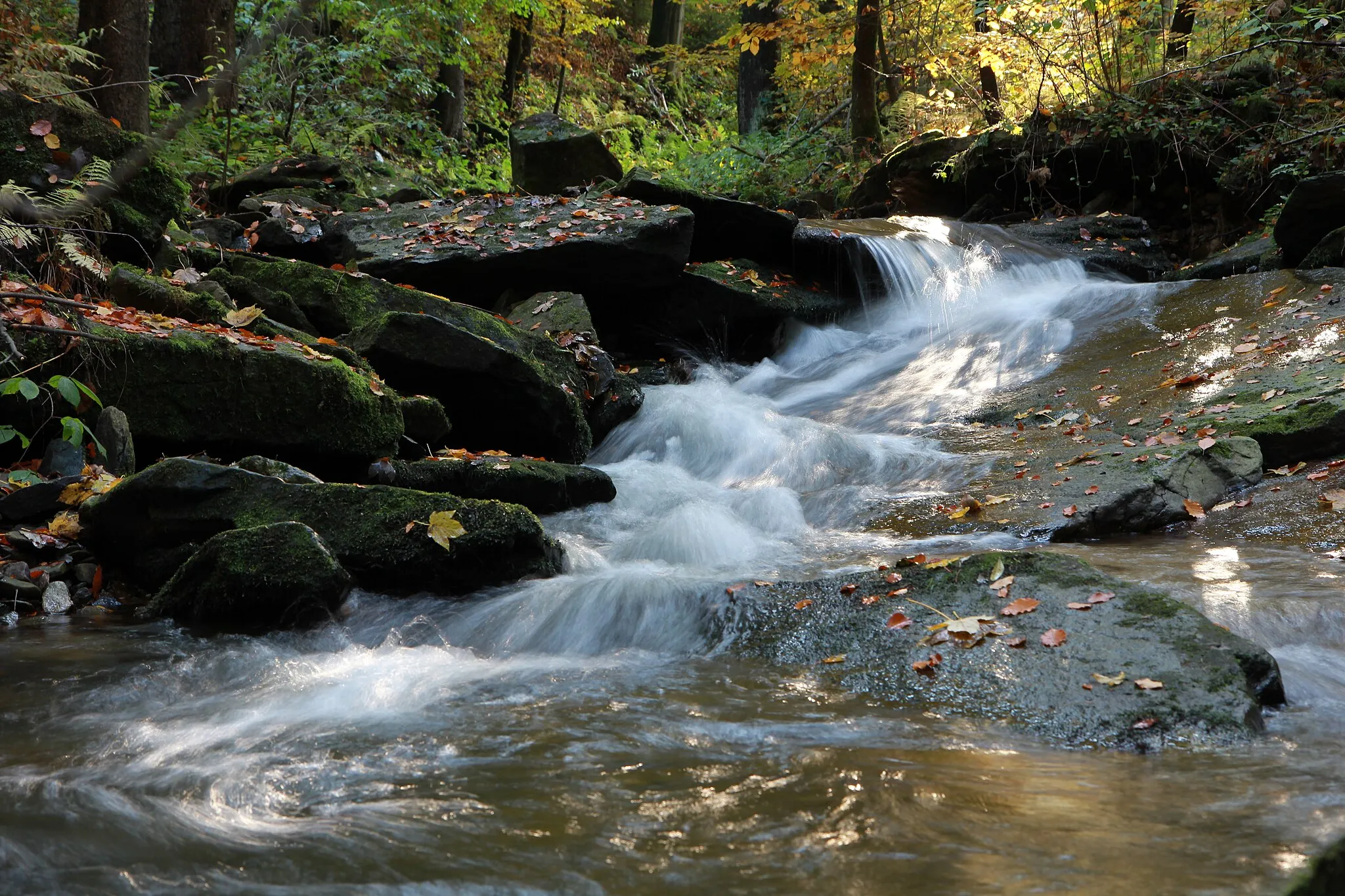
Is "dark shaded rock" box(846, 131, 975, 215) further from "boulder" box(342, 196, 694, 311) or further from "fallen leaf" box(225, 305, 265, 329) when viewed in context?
"fallen leaf" box(225, 305, 265, 329)

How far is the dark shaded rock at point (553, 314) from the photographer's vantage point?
9078 millimetres

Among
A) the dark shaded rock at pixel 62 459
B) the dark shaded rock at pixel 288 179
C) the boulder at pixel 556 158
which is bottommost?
the dark shaded rock at pixel 62 459

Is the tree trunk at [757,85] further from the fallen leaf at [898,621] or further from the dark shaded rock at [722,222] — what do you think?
the fallen leaf at [898,621]

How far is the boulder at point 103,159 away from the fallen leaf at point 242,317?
877 mm

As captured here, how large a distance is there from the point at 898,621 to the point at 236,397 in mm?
4110

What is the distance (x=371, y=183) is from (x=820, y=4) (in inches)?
508

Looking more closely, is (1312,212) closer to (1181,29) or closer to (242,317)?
(1181,29)

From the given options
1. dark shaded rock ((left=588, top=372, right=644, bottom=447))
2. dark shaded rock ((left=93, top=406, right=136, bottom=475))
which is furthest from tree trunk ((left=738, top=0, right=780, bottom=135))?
dark shaded rock ((left=93, top=406, right=136, bottom=475))

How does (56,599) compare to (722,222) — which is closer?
(56,599)

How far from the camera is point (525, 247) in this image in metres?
9.62

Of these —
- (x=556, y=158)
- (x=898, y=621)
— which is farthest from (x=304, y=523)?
(x=556, y=158)

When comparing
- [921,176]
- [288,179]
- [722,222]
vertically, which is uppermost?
[921,176]

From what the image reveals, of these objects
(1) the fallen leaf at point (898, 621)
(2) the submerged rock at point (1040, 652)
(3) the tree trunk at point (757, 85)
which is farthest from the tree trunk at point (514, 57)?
(1) the fallen leaf at point (898, 621)

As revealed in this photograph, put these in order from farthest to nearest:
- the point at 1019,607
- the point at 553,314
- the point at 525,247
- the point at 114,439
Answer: the point at 525,247
the point at 553,314
the point at 114,439
the point at 1019,607
